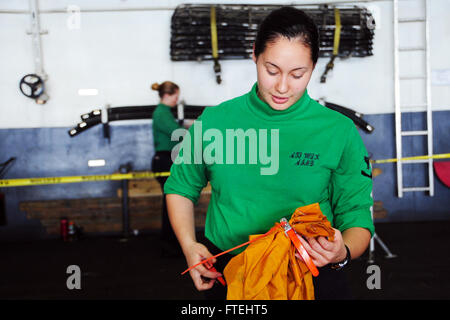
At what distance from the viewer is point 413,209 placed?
511cm

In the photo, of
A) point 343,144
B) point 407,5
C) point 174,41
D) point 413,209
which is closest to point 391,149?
point 413,209

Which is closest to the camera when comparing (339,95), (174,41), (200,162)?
(200,162)

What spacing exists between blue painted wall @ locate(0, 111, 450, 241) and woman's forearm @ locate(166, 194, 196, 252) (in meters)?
3.80

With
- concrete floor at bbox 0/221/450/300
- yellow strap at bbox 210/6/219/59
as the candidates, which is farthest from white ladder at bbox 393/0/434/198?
yellow strap at bbox 210/6/219/59

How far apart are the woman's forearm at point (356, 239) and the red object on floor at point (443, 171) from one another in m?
4.42

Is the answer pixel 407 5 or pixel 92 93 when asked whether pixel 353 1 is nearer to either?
pixel 407 5

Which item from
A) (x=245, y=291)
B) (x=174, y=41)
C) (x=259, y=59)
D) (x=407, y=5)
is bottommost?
(x=245, y=291)

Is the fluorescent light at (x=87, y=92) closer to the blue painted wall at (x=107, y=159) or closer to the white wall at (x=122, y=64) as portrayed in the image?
the white wall at (x=122, y=64)

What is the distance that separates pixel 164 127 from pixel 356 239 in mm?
2984

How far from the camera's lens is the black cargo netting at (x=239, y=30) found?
4445 millimetres

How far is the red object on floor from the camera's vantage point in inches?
194

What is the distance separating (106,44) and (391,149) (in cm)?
393

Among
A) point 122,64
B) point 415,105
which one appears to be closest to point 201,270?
point 122,64

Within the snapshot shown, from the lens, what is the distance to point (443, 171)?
4.94 meters
